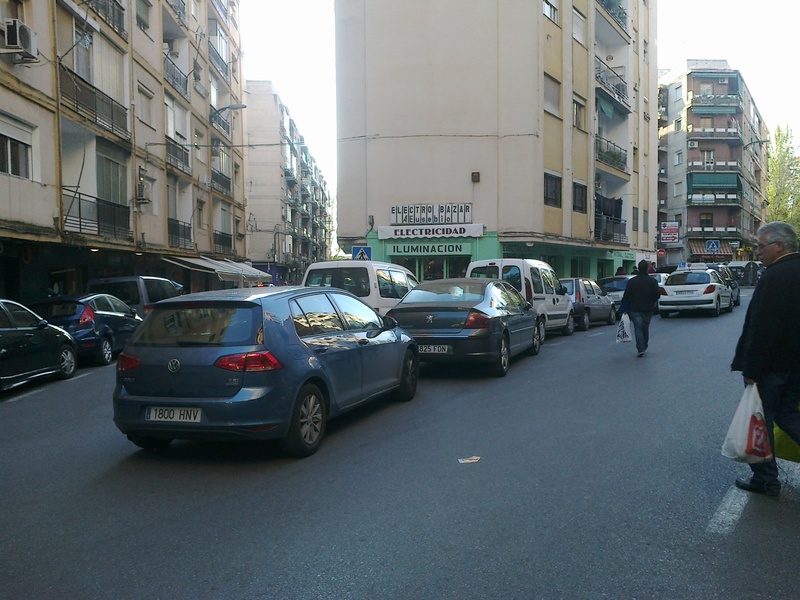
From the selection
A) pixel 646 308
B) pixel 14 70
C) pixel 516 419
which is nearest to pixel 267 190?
pixel 14 70

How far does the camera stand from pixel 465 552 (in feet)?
13.0

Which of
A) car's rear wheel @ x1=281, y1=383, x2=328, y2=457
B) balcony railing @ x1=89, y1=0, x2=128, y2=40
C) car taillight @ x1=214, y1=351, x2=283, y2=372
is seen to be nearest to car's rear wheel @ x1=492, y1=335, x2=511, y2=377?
car's rear wheel @ x1=281, y1=383, x2=328, y2=457

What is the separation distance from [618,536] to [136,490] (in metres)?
3.46

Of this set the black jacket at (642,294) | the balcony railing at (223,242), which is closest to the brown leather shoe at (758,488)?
the black jacket at (642,294)

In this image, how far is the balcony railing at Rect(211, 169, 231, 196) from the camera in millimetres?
36469

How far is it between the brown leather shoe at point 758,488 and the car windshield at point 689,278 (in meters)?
19.3

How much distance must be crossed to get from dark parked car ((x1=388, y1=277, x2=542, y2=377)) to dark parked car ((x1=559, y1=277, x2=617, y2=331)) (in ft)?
27.6

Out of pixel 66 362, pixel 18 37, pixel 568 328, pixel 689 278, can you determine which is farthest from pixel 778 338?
pixel 689 278

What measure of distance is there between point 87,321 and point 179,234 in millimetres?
16656

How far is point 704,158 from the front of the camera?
6931cm

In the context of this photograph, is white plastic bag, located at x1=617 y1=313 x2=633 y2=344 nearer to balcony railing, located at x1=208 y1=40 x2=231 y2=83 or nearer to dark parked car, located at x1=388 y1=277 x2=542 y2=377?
dark parked car, located at x1=388 y1=277 x2=542 y2=377

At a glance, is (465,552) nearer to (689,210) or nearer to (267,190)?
(267,190)

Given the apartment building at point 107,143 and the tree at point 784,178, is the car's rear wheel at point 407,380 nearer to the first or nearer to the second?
the apartment building at point 107,143

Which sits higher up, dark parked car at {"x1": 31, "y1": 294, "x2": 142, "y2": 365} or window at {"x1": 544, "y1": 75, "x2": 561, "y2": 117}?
window at {"x1": 544, "y1": 75, "x2": 561, "y2": 117}
